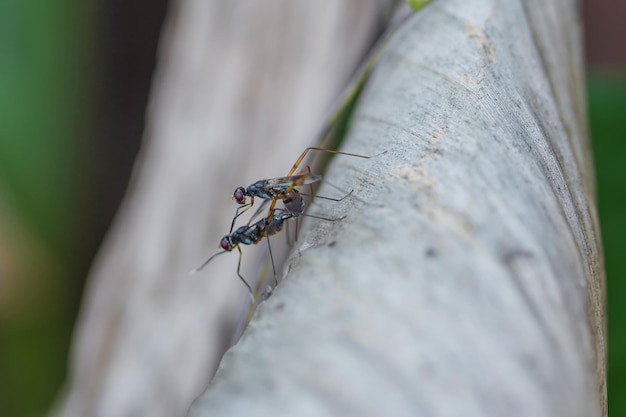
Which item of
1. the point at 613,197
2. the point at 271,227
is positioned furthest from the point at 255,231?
the point at 613,197

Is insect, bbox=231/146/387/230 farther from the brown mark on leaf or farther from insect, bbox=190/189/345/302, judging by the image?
the brown mark on leaf

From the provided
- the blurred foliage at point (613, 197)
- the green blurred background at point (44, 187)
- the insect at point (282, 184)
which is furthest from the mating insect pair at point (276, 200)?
the green blurred background at point (44, 187)

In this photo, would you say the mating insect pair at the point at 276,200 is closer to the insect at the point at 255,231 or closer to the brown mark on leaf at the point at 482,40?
the insect at the point at 255,231

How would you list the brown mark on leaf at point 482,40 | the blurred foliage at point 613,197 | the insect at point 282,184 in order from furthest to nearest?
the blurred foliage at point 613,197 → the insect at point 282,184 → the brown mark on leaf at point 482,40

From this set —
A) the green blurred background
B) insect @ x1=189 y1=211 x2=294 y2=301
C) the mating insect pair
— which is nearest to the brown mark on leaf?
the mating insect pair

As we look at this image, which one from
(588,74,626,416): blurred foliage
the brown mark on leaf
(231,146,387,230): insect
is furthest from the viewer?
(588,74,626,416): blurred foliage

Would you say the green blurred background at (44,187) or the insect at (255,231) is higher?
the insect at (255,231)

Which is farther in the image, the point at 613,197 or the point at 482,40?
the point at 613,197

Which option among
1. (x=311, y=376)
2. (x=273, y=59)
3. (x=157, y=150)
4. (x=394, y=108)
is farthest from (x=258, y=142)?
(x=311, y=376)

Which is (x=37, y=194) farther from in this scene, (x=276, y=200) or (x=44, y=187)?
(x=276, y=200)

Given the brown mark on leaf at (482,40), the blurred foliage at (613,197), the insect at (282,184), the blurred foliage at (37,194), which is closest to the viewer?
the brown mark on leaf at (482,40)
